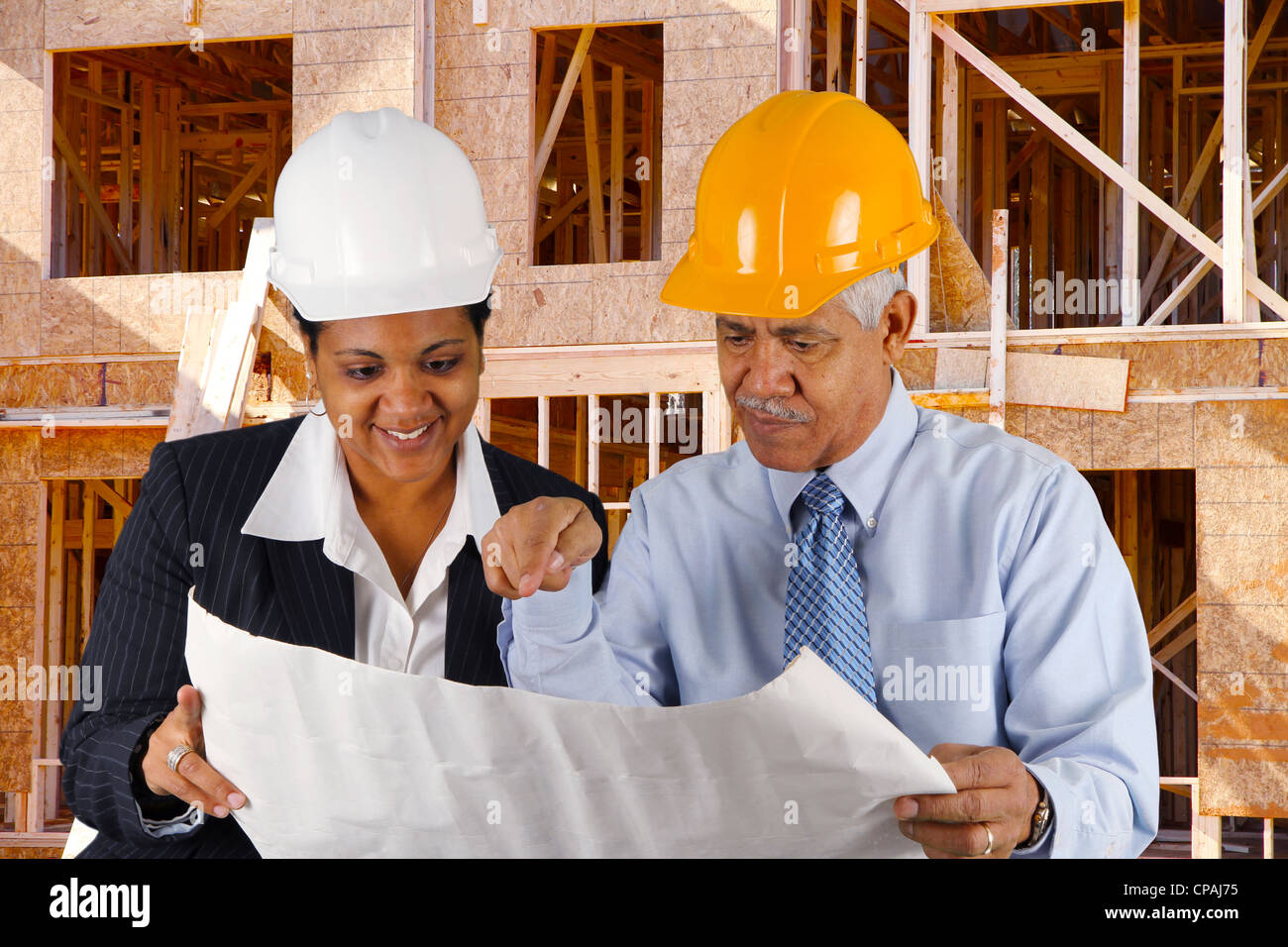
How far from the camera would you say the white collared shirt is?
271 cm

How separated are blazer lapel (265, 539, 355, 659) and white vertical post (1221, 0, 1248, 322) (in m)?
5.54

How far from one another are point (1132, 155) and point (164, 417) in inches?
208

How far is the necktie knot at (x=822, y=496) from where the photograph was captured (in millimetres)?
2320

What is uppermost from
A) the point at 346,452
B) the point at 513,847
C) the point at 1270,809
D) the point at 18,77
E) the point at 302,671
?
the point at 18,77

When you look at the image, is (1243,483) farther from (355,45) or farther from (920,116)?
(355,45)

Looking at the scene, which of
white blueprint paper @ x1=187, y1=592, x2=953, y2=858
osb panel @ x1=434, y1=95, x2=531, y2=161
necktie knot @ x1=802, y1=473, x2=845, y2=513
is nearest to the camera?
white blueprint paper @ x1=187, y1=592, x2=953, y2=858

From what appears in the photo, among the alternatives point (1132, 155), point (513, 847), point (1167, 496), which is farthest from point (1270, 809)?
point (513, 847)

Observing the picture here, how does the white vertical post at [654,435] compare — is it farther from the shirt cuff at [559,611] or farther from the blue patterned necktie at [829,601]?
the shirt cuff at [559,611]

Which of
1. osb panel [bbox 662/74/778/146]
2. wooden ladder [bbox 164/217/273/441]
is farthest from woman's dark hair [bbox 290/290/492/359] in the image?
osb panel [bbox 662/74/778/146]

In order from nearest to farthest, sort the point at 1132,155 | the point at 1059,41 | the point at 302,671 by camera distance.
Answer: the point at 302,671, the point at 1132,155, the point at 1059,41

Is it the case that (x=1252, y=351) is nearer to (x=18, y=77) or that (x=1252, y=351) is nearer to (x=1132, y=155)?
(x=1132, y=155)

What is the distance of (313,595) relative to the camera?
8.80ft

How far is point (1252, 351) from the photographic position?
6855 millimetres

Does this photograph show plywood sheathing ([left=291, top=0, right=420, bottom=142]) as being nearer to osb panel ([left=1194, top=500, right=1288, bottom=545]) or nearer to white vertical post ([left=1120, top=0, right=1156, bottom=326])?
white vertical post ([left=1120, top=0, right=1156, bottom=326])
